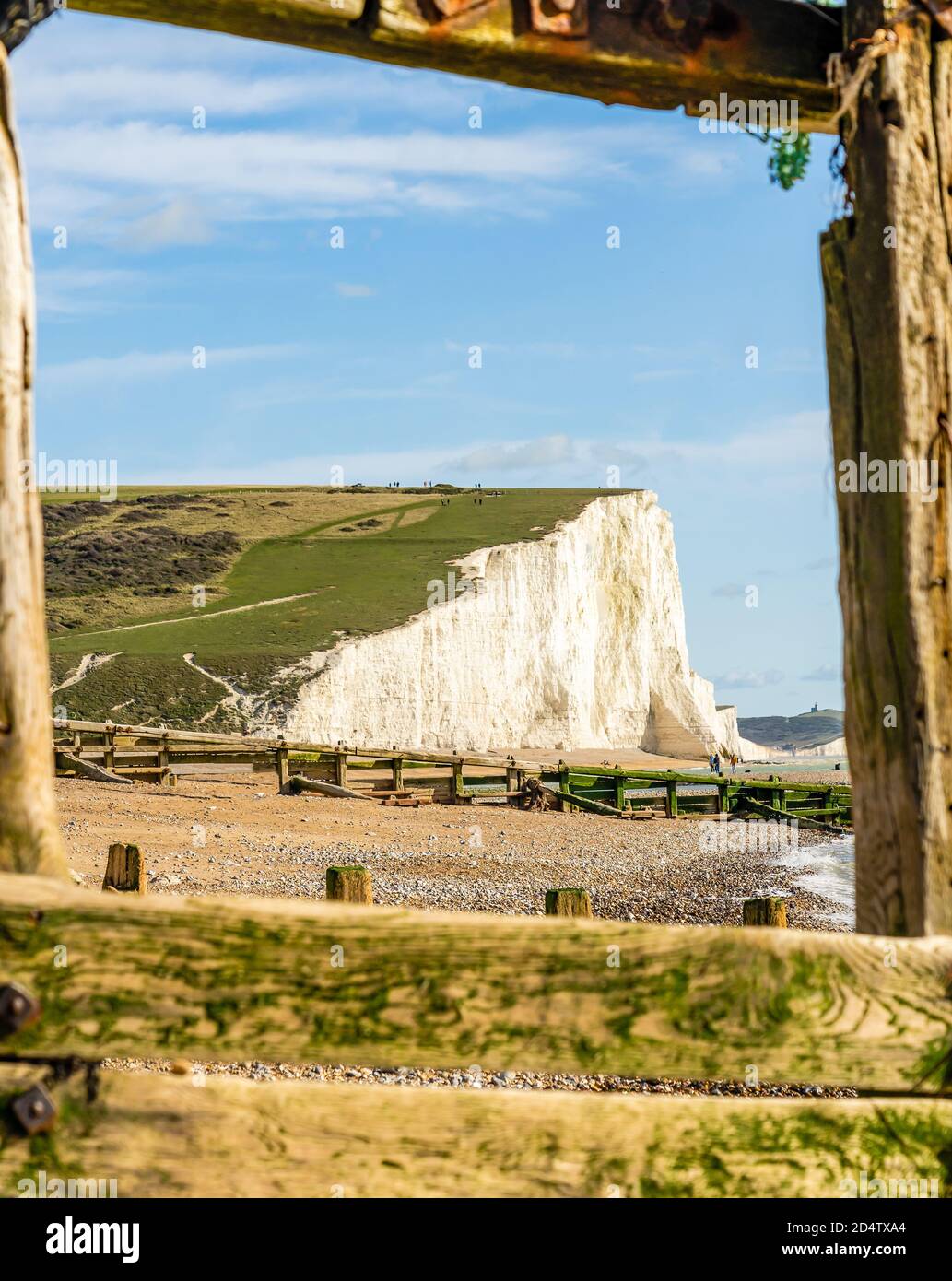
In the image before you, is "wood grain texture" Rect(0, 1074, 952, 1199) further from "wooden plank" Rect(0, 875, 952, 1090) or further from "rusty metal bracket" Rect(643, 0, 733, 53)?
"rusty metal bracket" Rect(643, 0, 733, 53)

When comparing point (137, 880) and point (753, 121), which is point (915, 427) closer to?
point (753, 121)

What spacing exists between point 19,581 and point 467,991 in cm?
143

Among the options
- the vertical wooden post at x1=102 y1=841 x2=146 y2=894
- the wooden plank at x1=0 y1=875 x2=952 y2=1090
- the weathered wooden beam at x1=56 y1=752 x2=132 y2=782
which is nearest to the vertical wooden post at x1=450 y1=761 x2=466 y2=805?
the weathered wooden beam at x1=56 y1=752 x2=132 y2=782

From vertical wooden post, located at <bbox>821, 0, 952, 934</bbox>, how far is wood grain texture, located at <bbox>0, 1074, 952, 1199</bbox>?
677mm

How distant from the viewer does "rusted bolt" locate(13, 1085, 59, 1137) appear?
2828 millimetres

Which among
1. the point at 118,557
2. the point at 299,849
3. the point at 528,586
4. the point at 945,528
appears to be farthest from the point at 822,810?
the point at 118,557

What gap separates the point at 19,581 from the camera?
2.95 metres

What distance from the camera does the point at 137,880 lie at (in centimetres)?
793

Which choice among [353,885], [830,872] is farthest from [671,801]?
[353,885]

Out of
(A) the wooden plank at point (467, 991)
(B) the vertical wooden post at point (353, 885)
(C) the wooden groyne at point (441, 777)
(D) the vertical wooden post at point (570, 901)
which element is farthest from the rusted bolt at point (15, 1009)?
(C) the wooden groyne at point (441, 777)

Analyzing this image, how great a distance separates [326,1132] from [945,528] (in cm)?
237

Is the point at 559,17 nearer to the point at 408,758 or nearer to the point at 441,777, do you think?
the point at 408,758

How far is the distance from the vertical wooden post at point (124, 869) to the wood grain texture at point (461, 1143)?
5.09m
